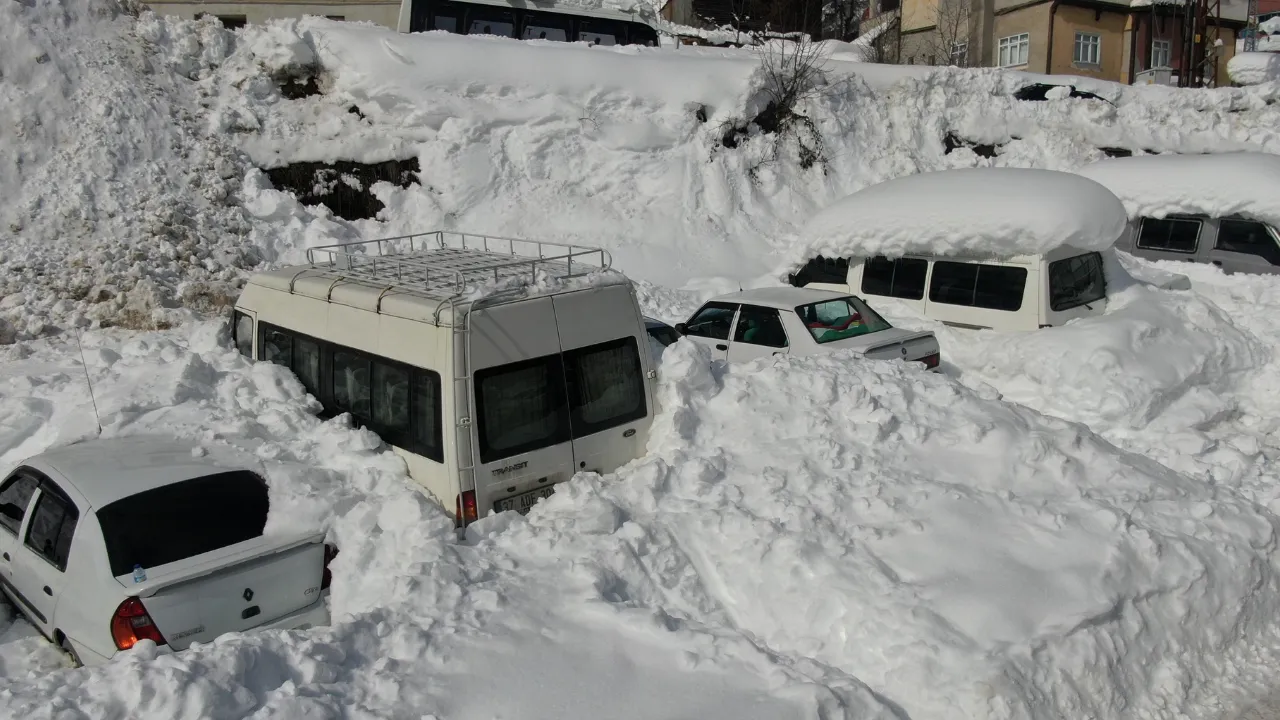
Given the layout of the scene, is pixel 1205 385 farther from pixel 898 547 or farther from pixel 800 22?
pixel 800 22

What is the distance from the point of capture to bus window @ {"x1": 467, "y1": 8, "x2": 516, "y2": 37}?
2109cm

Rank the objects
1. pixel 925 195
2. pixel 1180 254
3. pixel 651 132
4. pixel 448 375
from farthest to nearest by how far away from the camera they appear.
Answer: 1. pixel 651 132
2. pixel 1180 254
3. pixel 925 195
4. pixel 448 375

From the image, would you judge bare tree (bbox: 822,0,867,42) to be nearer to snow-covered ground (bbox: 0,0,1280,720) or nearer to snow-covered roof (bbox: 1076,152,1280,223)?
snow-covered roof (bbox: 1076,152,1280,223)

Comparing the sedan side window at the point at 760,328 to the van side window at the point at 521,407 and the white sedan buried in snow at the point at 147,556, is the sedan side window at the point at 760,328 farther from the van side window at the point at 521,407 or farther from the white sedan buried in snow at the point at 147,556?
the white sedan buried in snow at the point at 147,556

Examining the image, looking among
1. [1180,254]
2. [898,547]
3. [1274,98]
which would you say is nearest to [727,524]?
[898,547]

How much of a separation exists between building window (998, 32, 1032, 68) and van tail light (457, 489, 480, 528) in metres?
35.1

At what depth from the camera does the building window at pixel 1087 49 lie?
112 feet

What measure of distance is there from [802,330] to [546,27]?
15113 mm

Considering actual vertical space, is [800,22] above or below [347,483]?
above

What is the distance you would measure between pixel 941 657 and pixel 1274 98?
23547mm

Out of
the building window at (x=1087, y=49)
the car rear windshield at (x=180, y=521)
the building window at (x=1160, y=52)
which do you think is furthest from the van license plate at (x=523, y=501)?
the building window at (x=1160, y=52)

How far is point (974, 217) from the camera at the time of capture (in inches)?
423

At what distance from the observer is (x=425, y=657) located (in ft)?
14.6

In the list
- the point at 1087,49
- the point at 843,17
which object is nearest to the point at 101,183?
the point at 1087,49
